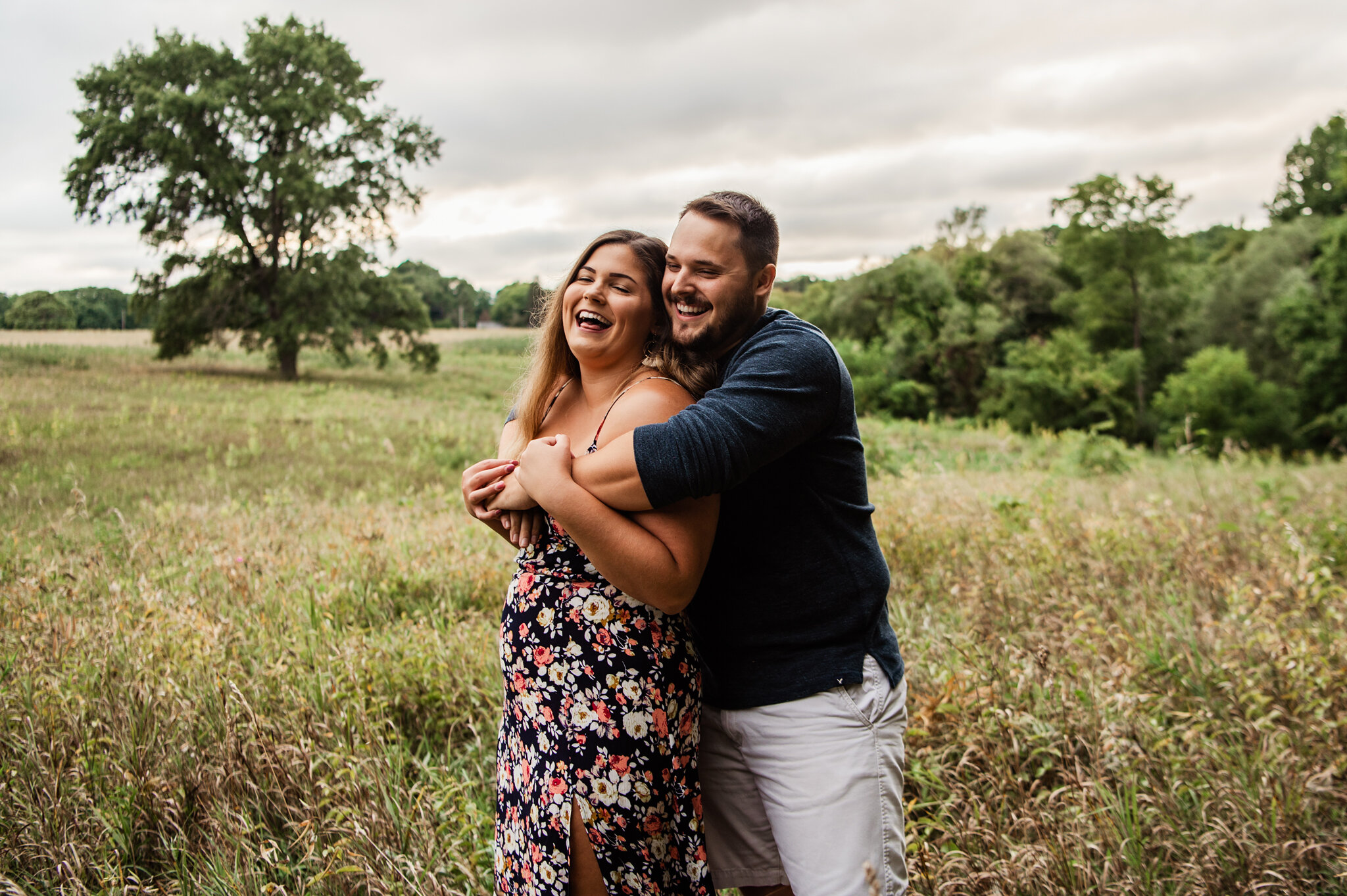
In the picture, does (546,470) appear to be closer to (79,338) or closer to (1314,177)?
(79,338)

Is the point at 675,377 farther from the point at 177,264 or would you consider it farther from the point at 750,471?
the point at 177,264

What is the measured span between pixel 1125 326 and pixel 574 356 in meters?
48.0

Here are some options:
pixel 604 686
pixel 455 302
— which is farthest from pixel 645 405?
pixel 455 302

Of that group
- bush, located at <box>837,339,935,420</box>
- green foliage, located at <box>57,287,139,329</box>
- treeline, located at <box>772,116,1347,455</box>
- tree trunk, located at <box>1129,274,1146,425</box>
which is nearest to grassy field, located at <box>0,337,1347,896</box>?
green foliage, located at <box>57,287,139,329</box>

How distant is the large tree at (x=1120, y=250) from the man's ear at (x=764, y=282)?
148ft

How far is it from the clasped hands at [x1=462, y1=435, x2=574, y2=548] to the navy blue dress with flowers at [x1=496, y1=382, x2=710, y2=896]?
10 cm

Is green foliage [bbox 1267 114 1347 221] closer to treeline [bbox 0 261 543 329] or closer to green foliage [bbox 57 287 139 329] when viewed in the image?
treeline [bbox 0 261 543 329]

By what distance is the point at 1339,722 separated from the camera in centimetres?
292

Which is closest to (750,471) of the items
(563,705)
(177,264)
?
(563,705)

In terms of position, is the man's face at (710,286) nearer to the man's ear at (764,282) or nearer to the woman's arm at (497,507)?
the man's ear at (764,282)

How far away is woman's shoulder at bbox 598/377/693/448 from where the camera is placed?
6.26ft

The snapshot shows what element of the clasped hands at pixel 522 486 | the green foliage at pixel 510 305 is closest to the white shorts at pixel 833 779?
the clasped hands at pixel 522 486

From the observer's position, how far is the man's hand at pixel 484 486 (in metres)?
2.10

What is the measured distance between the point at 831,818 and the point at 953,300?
48.6 meters
